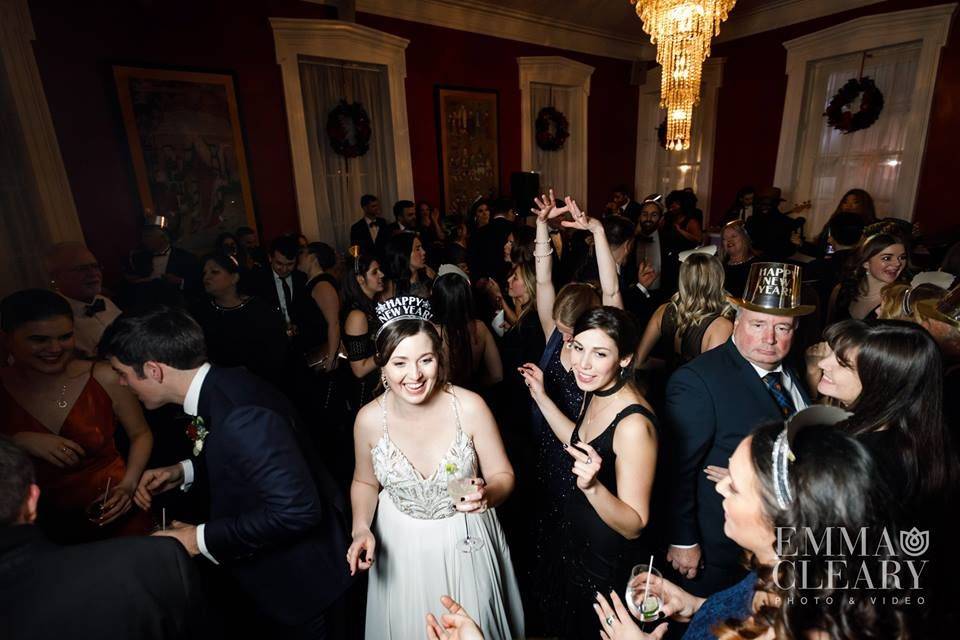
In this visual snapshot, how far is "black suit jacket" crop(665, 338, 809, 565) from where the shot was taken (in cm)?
186

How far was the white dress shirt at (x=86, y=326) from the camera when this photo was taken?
9.84ft

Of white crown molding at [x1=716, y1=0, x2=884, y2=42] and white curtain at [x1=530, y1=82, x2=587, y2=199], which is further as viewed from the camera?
white curtain at [x1=530, y1=82, x2=587, y2=199]

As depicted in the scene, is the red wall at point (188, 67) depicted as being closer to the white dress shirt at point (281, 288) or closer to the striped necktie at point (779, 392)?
the white dress shirt at point (281, 288)

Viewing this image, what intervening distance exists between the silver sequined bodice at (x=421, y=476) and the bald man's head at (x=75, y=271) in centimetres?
265

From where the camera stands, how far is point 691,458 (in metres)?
1.88

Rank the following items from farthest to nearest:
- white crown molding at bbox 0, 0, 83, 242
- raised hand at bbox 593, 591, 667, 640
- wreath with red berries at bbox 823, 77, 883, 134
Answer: wreath with red berries at bbox 823, 77, 883, 134
white crown molding at bbox 0, 0, 83, 242
raised hand at bbox 593, 591, 667, 640

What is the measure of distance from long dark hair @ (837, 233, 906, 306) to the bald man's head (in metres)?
5.28

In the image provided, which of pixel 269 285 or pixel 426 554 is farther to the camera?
pixel 269 285

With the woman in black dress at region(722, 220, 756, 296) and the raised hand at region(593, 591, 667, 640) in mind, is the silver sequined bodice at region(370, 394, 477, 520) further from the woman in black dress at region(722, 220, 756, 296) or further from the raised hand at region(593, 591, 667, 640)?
the woman in black dress at region(722, 220, 756, 296)

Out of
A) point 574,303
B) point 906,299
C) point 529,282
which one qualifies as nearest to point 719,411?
point 574,303

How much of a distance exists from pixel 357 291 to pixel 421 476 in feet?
6.67

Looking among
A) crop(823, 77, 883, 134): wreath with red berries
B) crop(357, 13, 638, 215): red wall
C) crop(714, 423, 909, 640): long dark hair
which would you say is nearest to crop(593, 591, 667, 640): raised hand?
crop(714, 423, 909, 640): long dark hair

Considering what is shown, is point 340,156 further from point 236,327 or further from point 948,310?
point 948,310

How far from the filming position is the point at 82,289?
3123 millimetres
